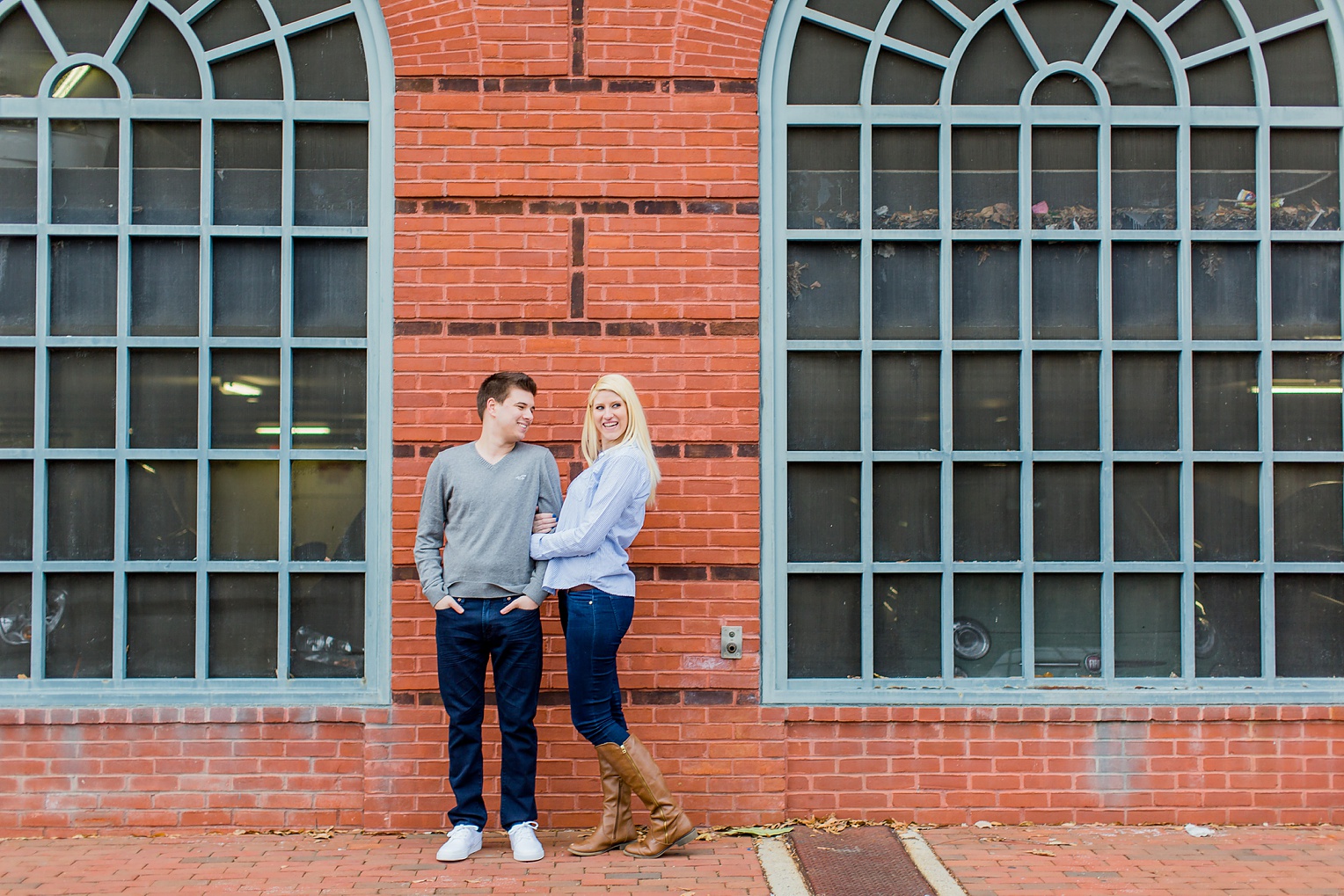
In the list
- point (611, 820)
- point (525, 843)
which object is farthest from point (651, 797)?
point (525, 843)

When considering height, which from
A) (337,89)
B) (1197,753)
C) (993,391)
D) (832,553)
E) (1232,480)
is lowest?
(1197,753)

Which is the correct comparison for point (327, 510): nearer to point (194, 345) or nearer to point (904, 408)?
point (194, 345)

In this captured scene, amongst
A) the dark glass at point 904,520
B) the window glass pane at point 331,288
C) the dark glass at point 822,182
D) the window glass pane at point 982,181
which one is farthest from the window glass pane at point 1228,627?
the window glass pane at point 331,288

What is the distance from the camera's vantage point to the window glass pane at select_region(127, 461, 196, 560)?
4598mm

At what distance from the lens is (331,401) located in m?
4.60

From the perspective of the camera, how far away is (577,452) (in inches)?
178

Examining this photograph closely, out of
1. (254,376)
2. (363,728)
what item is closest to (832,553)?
(363,728)

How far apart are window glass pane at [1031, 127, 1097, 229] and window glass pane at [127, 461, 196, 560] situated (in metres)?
4.09

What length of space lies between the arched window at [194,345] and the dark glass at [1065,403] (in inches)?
118

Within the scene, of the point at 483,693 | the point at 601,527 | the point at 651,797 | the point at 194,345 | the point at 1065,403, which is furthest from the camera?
the point at 1065,403

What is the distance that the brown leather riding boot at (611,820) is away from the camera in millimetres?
4191

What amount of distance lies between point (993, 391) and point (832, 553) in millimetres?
1053

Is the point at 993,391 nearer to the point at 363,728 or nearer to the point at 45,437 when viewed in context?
the point at 363,728

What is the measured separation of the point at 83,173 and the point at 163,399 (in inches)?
43.2
